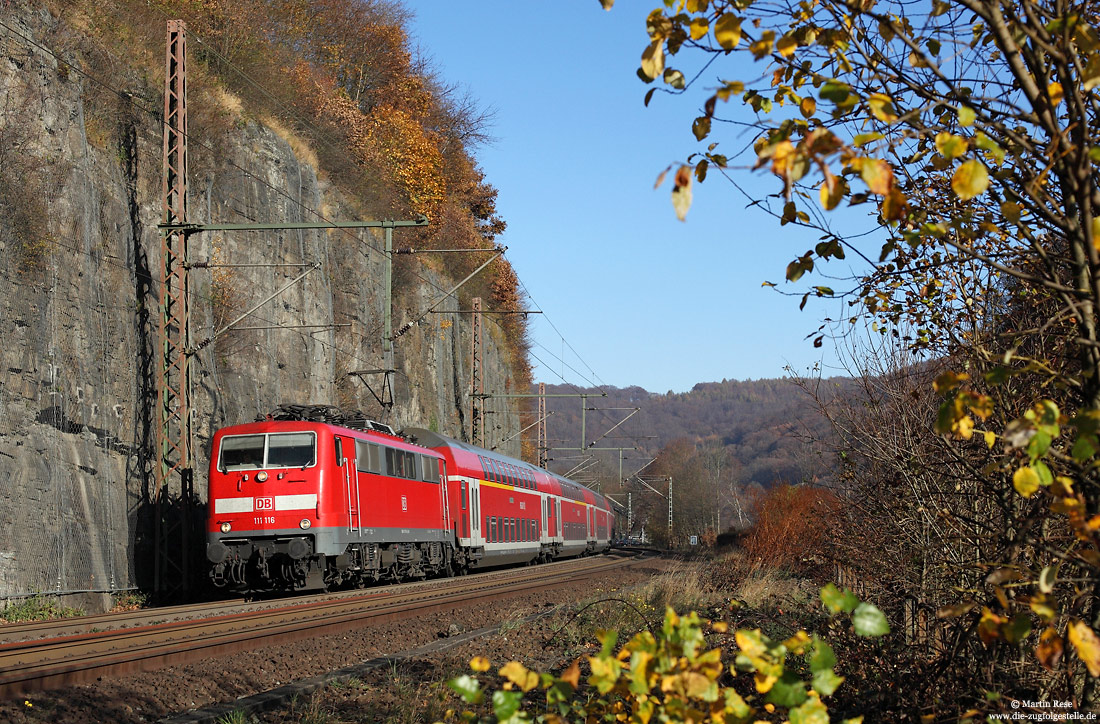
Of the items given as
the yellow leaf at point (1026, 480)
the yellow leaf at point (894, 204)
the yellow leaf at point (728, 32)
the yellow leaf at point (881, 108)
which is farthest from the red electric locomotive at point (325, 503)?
the yellow leaf at point (1026, 480)

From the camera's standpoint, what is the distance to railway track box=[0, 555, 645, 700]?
886 cm

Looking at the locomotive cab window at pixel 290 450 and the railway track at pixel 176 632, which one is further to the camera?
the locomotive cab window at pixel 290 450

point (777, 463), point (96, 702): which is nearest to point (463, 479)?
point (96, 702)

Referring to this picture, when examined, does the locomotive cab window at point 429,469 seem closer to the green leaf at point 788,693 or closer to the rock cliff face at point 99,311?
the rock cliff face at point 99,311

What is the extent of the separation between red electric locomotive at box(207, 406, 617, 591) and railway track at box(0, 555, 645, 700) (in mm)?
862

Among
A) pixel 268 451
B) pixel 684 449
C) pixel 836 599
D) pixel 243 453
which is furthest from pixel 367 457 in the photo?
pixel 684 449

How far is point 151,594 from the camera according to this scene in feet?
62.1

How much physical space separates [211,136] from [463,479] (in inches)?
450

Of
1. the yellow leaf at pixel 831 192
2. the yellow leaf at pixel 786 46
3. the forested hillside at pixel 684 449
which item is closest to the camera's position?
the yellow leaf at pixel 831 192

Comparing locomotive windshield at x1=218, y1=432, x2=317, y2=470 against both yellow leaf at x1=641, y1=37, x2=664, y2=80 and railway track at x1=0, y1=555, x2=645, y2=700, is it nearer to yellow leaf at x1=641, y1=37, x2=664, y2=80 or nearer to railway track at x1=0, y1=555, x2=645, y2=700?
railway track at x1=0, y1=555, x2=645, y2=700

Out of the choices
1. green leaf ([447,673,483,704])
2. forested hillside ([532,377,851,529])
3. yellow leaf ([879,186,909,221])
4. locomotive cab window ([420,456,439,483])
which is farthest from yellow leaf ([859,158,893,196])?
Result: forested hillside ([532,377,851,529])

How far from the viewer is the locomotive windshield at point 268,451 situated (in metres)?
18.7

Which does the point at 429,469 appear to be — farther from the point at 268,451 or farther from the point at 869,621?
the point at 869,621

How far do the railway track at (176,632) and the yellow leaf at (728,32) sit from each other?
7.38 m
